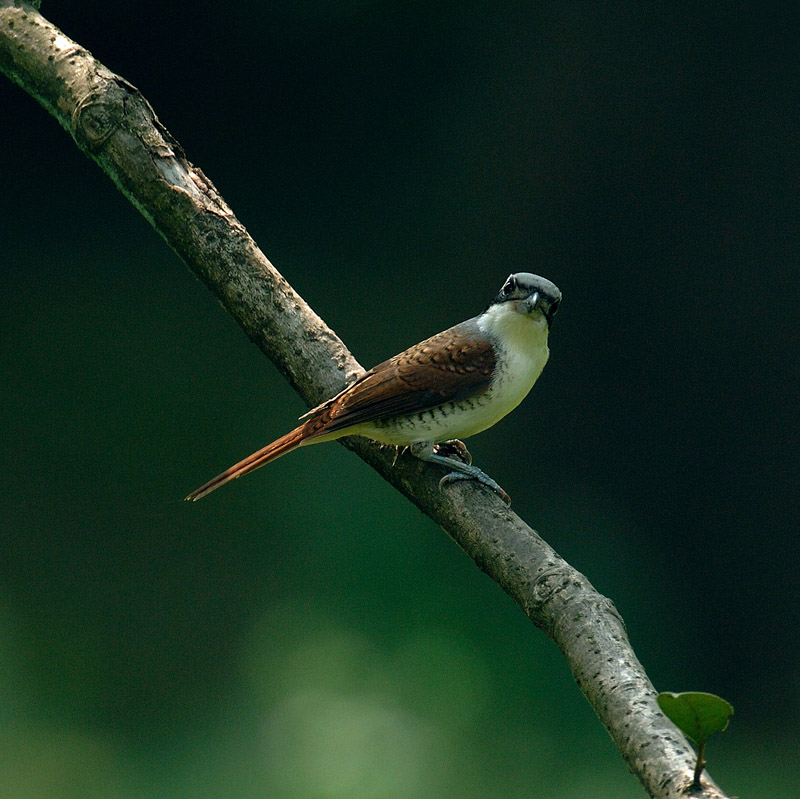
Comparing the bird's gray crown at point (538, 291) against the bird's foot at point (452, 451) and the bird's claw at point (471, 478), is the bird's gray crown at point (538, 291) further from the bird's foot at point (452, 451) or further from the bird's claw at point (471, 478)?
the bird's claw at point (471, 478)

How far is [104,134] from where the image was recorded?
81.9 inches

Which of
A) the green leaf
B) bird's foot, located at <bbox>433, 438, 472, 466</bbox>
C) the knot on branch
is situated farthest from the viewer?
bird's foot, located at <bbox>433, 438, 472, 466</bbox>

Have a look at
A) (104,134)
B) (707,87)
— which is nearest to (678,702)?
(104,134)

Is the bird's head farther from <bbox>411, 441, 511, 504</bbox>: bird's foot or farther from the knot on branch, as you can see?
the knot on branch

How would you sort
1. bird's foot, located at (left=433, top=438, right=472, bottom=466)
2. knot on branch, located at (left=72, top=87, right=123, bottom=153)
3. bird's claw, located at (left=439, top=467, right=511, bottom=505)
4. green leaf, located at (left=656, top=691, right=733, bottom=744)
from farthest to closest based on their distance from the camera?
1. bird's foot, located at (left=433, top=438, right=472, bottom=466)
2. knot on branch, located at (left=72, top=87, right=123, bottom=153)
3. bird's claw, located at (left=439, top=467, right=511, bottom=505)
4. green leaf, located at (left=656, top=691, right=733, bottom=744)

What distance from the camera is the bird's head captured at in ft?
7.47

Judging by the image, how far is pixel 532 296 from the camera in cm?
228

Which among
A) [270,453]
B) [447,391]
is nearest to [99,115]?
[270,453]

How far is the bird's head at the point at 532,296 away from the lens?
228cm

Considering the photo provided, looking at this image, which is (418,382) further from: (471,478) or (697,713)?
(697,713)

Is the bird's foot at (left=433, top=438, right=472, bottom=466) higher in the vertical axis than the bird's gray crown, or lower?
lower

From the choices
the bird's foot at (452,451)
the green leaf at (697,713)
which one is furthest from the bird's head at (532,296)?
the green leaf at (697,713)

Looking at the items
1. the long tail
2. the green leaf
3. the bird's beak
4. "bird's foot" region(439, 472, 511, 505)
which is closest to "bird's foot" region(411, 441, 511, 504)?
"bird's foot" region(439, 472, 511, 505)

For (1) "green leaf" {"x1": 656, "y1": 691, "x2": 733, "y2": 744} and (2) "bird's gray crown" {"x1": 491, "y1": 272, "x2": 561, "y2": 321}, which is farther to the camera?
(2) "bird's gray crown" {"x1": 491, "y1": 272, "x2": 561, "y2": 321}
